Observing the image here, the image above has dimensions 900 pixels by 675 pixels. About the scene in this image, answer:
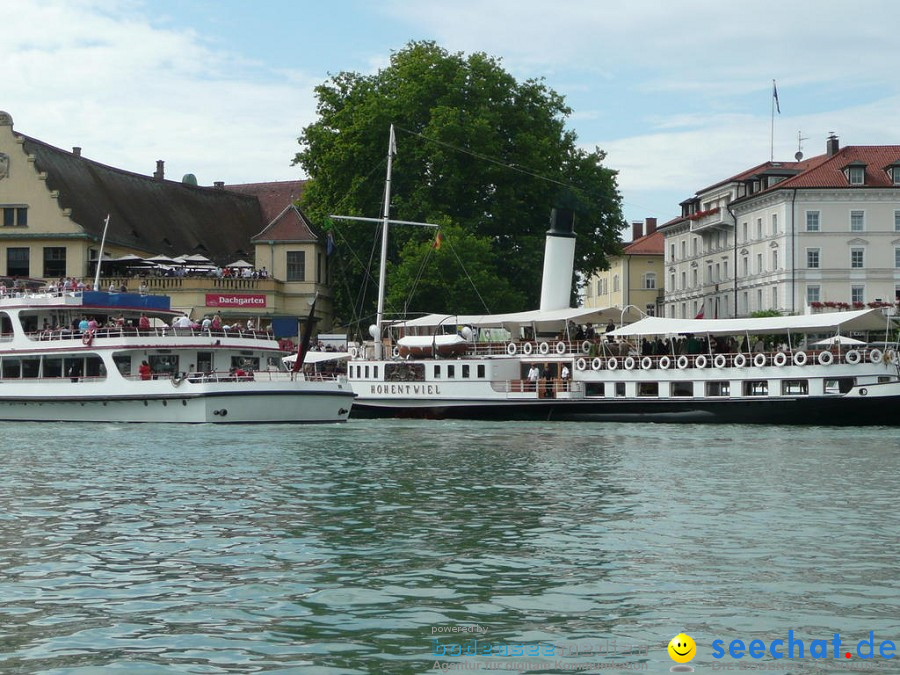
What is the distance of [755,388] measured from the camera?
49.2m

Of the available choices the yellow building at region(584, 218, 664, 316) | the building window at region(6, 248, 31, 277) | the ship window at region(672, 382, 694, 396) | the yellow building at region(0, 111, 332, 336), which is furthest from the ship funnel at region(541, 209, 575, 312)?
the yellow building at region(584, 218, 664, 316)

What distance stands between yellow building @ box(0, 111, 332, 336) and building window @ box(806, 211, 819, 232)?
111 feet

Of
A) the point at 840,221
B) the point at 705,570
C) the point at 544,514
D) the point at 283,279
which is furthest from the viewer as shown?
the point at 840,221

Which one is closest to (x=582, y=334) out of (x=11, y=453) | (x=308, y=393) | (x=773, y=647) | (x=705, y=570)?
(x=308, y=393)

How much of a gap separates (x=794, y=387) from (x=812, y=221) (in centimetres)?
4593

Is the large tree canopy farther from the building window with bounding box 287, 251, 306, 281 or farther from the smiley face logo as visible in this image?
the smiley face logo

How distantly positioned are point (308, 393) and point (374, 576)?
28.9 metres

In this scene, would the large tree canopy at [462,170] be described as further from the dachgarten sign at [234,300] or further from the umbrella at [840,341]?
the umbrella at [840,341]

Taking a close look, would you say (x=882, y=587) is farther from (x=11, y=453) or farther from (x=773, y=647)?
(x=11, y=453)

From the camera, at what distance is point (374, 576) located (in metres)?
14.6

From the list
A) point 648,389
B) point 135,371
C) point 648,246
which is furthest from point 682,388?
point 648,246

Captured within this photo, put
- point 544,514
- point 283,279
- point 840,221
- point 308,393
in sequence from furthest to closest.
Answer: point 840,221 → point 283,279 → point 308,393 → point 544,514

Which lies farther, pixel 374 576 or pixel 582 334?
pixel 582 334

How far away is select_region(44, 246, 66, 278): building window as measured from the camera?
72.6m
